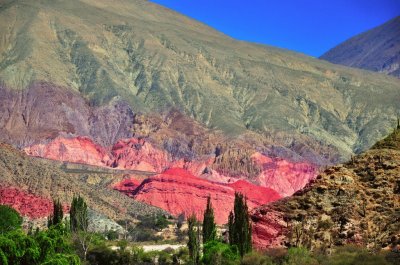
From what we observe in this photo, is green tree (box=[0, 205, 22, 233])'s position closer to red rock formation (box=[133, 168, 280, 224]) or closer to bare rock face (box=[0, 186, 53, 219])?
bare rock face (box=[0, 186, 53, 219])

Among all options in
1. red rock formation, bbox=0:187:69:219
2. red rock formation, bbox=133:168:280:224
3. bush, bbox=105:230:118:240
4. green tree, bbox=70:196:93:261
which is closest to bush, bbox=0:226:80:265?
green tree, bbox=70:196:93:261

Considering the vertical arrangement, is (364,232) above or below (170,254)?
above

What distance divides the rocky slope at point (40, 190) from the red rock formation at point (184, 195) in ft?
78.2

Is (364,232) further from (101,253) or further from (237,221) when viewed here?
(101,253)

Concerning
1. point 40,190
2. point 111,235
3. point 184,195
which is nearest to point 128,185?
point 184,195

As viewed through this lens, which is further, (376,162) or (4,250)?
(376,162)

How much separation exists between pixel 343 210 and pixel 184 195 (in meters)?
115

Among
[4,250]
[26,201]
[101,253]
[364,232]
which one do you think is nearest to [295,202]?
[364,232]

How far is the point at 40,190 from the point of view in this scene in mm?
113938

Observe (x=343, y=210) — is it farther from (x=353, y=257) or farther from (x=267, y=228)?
(x=353, y=257)

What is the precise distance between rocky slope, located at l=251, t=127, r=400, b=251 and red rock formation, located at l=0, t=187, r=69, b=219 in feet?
196

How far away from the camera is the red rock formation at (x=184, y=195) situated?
15800cm

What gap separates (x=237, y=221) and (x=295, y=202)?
5.54 metres

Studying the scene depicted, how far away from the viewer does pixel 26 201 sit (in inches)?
4311
